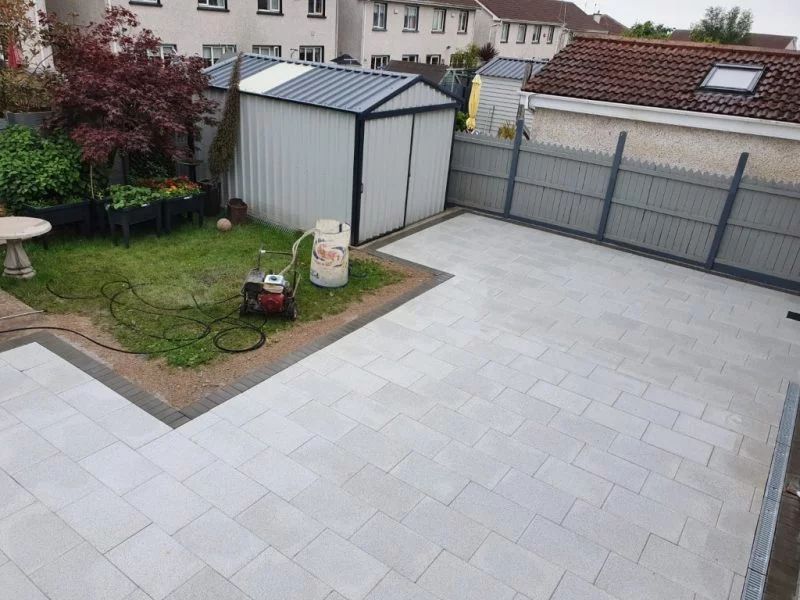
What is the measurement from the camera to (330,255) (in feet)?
26.3

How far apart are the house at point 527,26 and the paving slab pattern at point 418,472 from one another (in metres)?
33.5

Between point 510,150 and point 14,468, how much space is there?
9701 millimetres

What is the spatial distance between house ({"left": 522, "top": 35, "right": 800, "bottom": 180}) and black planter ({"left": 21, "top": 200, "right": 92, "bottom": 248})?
8627 mm

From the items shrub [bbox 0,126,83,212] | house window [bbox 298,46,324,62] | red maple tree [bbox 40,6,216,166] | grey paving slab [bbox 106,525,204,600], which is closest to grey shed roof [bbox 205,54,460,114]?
red maple tree [bbox 40,6,216,166]

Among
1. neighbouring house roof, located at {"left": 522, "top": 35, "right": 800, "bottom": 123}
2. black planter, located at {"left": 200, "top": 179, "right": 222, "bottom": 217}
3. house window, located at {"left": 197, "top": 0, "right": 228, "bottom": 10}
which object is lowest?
black planter, located at {"left": 200, "top": 179, "right": 222, "bottom": 217}

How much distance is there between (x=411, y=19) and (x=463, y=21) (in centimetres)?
564

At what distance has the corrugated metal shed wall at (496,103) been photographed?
70.9 ft

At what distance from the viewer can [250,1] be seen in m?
22.0

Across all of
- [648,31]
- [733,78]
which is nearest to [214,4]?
[733,78]

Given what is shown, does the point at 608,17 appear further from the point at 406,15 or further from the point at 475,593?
the point at 475,593

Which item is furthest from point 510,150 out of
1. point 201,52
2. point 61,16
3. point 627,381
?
point 61,16

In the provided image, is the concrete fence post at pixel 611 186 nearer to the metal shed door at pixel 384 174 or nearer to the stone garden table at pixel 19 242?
the metal shed door at pixel 384 174

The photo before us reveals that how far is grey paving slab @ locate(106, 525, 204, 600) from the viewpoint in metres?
3.87

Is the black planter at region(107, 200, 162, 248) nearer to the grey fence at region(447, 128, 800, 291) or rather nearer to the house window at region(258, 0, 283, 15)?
the grey fence at region(447, 128, 800, 291)
